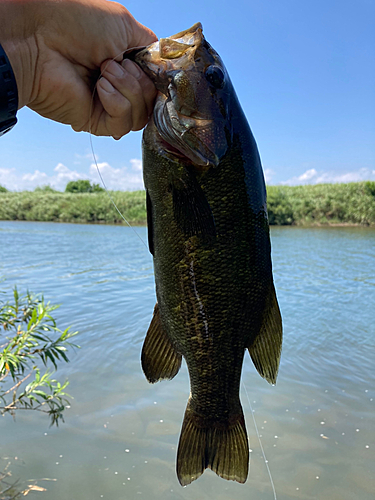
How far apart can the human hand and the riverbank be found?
27.1 meters

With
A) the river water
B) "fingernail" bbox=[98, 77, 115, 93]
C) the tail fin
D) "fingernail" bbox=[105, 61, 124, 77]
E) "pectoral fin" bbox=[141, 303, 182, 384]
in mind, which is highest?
"fingernail" bbox=[105, 61, 124, 77]

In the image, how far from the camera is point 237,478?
6.36 feet

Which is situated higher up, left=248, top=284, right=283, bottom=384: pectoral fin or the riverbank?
the riverbank

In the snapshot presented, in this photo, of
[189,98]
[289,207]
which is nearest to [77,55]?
[189,98]

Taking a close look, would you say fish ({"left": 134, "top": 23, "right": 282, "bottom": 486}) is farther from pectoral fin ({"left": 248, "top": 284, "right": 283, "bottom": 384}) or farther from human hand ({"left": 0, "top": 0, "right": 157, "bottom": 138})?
human hand ({"left": 0, "top": 0, "right": 157, "bottom": 138})

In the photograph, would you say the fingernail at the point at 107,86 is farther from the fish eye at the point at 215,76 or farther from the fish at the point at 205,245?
the fish eye at the point at 215,76

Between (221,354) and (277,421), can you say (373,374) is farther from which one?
(221,354)

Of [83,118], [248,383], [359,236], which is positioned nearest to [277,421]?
[248,383]

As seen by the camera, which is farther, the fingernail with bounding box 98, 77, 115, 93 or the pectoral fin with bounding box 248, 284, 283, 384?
the pectoral fin with bounding box 248, 284, 283, 384

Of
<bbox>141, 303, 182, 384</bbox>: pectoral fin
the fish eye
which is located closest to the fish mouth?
the fish eye

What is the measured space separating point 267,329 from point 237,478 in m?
0.71

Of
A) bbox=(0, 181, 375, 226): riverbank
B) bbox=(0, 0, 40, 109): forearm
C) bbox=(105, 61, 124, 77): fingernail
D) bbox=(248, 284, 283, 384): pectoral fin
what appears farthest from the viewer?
bbox=(0, 181, 375, 226): riverbank

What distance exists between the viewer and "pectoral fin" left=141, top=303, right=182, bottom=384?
79.7 inches

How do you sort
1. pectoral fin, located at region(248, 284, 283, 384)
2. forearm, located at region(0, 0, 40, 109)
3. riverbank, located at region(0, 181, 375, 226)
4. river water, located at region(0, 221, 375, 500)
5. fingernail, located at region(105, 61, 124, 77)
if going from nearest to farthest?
forearm, located at region(0, 0, 40, 109) < fingernail, located at region(105, 61, 124, 77) < pectoral fin, located at region(248, 284, 283, 384) < river water, located at region(0, 221, 375, 500) < riverbank, located at region(0, 181, 375, 226)
